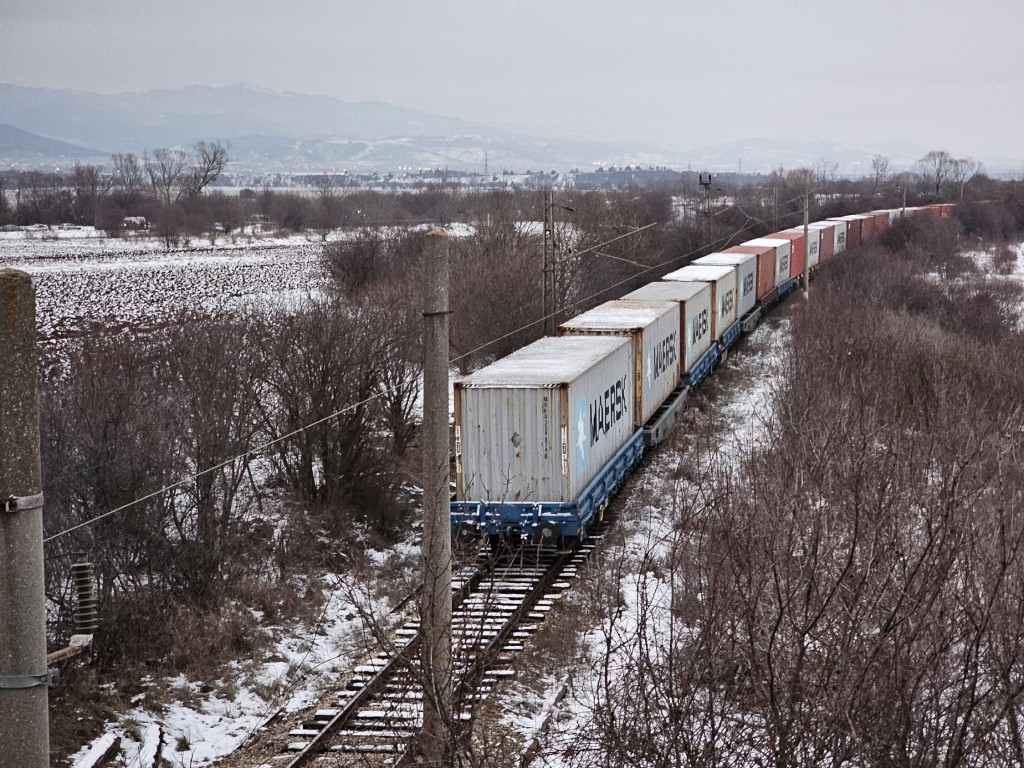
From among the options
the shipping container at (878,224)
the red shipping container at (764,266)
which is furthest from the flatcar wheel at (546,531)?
the shipping container at (878,224)

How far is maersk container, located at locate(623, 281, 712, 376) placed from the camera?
86.2ft

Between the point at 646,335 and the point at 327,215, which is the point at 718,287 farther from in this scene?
the point at 327,215

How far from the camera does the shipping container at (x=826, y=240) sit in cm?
5465

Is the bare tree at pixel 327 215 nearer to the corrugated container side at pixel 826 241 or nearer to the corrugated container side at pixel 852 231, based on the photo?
the corrugated container side at pixel 852 231

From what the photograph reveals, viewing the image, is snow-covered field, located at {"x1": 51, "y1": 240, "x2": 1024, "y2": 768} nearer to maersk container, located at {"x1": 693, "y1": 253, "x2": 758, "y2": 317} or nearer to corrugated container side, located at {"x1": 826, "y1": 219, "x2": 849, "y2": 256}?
maersk container, located at {"x1": 693, "y1": 253, "x2": 758, "y2": 317}

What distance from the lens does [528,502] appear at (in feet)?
53.8

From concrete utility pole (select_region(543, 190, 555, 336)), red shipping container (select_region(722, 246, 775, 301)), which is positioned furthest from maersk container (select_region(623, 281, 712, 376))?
red shipping container (select_region(722, 246, 775, 301))

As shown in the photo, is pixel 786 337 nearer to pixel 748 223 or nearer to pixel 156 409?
pixel 156 409

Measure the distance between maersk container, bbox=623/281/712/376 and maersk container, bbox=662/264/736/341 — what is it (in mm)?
661

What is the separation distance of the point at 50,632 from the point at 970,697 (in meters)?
10.5

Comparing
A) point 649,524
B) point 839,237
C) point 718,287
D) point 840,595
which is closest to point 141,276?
point 718,287

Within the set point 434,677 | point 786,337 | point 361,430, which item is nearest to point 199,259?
point 786,337

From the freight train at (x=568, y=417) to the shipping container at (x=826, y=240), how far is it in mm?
29781

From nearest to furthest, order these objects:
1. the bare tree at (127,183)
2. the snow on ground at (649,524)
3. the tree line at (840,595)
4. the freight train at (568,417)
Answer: the tree line at (840,595) → the snow on ground at (649,524) → the freight train at (568,417) → the bare tree at (127,183)
